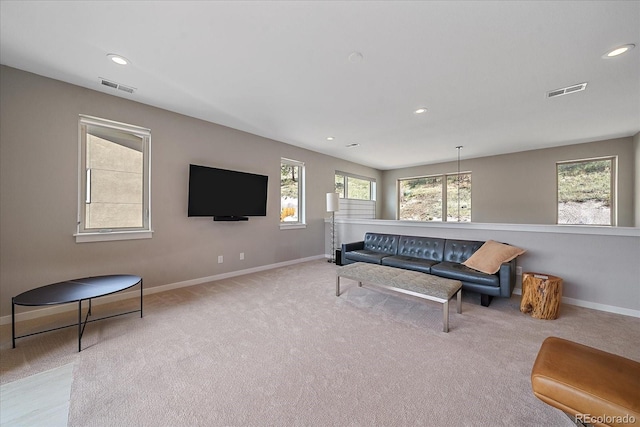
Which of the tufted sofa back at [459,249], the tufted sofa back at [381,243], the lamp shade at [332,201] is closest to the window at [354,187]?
the lamp shade at [332,201]

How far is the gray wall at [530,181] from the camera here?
448cm

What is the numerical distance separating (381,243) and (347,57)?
3283mm

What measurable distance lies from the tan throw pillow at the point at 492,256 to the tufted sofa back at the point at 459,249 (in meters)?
0.22

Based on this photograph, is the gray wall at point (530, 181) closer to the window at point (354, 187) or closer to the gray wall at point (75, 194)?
the window at point (354, 187)

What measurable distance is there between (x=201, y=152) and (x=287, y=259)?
2.68 m

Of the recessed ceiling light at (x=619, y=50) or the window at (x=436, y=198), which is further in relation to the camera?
the window at (x=436, y=198)

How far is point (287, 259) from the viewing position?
5219 millimetres

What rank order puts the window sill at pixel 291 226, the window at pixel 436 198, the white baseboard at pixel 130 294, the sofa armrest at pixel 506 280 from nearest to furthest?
the white baseboard at pixel 130 294 < the sofa armrest at pixel 506 280 < the window sill at pixel 291 226 < the window at pixel 436 198

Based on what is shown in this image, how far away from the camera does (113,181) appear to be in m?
3.18

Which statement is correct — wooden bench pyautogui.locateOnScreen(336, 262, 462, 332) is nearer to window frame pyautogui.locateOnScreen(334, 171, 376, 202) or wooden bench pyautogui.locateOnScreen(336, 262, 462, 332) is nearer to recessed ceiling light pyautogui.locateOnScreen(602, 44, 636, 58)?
recessed ceiling light pyautogui.locateOnScreen(602, 44, 636, 58)

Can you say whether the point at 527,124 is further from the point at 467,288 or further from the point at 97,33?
the point at 97,33

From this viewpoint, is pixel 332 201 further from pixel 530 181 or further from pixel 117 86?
pixel 530 181

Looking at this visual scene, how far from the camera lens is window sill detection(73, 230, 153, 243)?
2908 mm

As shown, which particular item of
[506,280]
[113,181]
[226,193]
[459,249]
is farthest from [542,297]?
[113,181]
